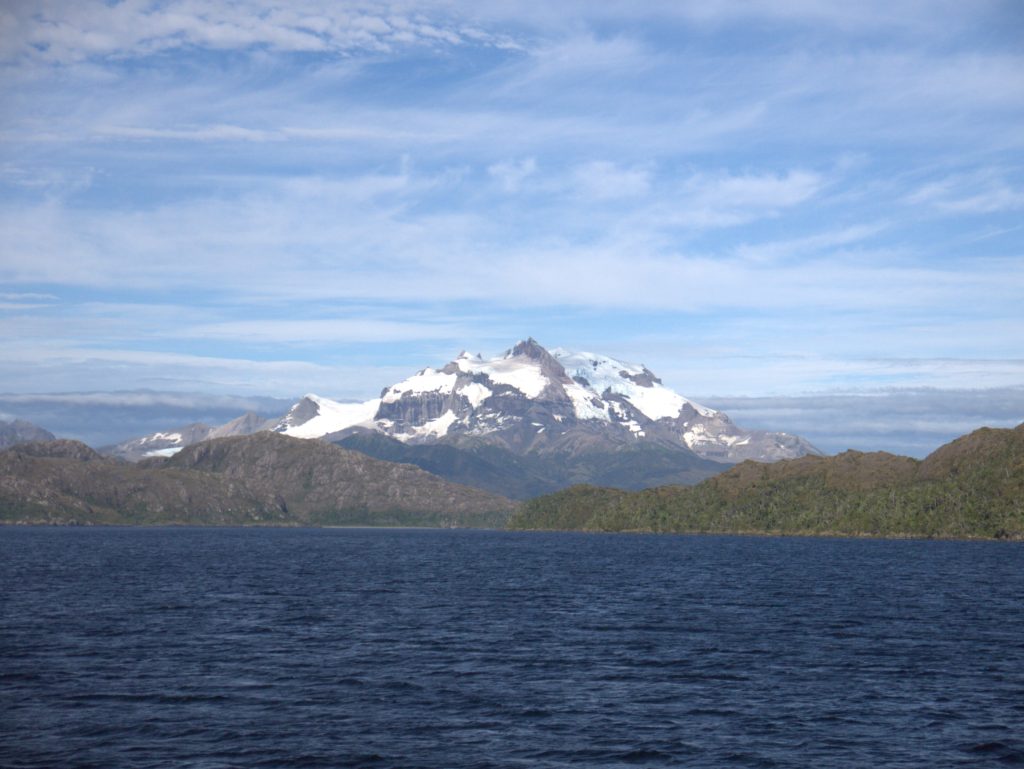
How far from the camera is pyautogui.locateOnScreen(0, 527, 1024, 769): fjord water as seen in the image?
5631cm

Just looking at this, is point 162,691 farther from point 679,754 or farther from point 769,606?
point 769,606

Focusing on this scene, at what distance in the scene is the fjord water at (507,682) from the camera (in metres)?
56.3

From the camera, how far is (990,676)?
78812mm

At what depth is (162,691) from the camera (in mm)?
70188

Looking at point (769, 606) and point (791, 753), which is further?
point (769, 606)

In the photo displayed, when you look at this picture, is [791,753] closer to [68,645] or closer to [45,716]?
[45,716]

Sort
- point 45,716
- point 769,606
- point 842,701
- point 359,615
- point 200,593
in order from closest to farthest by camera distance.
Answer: point 45,716
point 842,701
point 359,615
point 769,606
point 200,593

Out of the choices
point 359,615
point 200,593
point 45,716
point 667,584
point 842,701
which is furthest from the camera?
point 667,584

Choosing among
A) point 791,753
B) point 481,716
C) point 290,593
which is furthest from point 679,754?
point 290,593

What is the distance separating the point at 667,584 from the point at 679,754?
4568 inches

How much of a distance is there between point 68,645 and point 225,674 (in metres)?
21.2

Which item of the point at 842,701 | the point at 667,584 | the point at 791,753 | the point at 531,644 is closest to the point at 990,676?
the point at 842,701

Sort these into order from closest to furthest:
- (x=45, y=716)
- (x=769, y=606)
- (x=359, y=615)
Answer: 1. (x=45, y=716)
2. (x=359, y=615)
3. (x=769, y=606)

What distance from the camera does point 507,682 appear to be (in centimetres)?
7594
